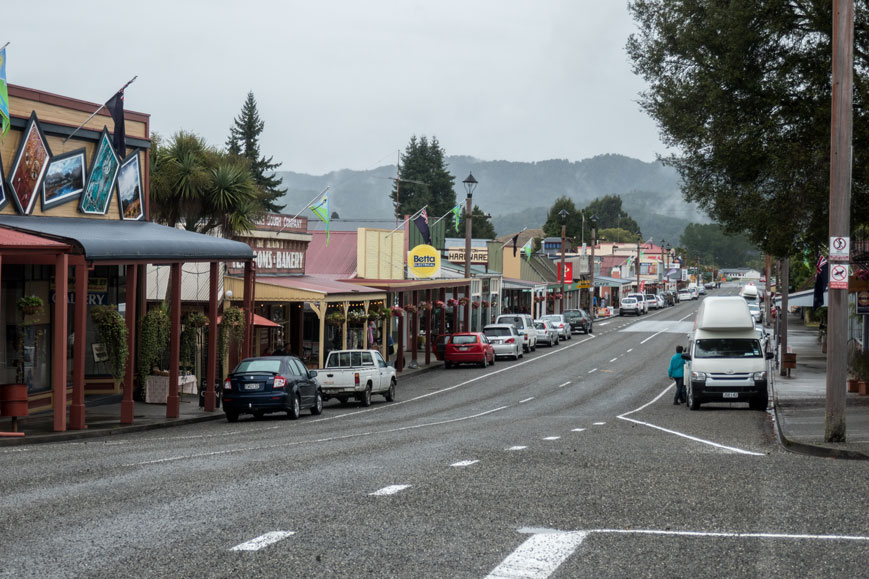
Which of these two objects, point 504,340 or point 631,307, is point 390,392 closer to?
point 504,340

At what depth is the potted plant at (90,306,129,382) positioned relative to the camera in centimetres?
2309

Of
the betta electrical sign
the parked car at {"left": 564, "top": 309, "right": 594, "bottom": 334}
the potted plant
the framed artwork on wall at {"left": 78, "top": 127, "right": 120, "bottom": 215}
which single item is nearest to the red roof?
the betta electrical sign

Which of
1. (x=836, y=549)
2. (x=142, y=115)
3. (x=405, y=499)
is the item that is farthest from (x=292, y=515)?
(x=142, y=115)

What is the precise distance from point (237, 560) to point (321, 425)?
51.0ft

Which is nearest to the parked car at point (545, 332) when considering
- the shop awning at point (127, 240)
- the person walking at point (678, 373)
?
the person walking at point (678, 373)

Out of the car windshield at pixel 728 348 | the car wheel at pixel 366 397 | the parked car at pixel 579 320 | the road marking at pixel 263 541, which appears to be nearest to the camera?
the road marking at pixel 263 541

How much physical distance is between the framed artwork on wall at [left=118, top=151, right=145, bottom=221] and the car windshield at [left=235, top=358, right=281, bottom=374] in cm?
555

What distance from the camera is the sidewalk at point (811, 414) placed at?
55.5 feet

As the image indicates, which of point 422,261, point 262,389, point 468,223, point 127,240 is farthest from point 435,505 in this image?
point 468,223

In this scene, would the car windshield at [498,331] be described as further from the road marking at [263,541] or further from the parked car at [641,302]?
the parked car at [641,302]

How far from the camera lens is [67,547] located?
8836mm

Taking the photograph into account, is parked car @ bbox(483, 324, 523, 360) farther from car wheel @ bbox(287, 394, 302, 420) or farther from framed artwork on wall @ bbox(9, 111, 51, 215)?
framed artwork on wall @ bbox(9, 111, 51, 215)

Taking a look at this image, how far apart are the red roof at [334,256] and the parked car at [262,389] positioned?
943 inches

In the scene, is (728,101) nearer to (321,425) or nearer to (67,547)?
(321,425)
